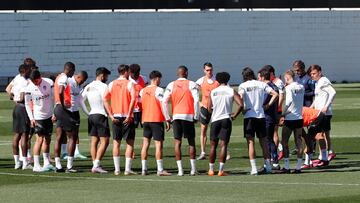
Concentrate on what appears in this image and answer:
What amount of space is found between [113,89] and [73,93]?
180 cm

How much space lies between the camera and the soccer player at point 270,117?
887 inches

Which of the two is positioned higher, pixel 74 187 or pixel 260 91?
pixel 260 91

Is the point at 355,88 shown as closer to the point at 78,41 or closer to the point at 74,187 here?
the point at 78,41

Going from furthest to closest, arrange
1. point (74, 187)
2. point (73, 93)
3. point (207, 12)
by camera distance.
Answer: point (207, 12), point (73, 93), point (74, 187)

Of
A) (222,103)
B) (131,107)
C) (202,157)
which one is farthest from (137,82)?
(222,103)

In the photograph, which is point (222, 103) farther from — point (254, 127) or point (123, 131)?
point (123, 131)

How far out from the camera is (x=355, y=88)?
6084 centimetres

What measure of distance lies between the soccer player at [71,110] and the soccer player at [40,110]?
0.97 feet

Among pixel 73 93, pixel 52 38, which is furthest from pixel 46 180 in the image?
pixel 52 38

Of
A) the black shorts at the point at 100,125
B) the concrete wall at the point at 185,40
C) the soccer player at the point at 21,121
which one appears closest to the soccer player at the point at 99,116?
the black shorts at the point at 100,125

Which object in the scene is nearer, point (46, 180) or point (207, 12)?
point (46, 180)

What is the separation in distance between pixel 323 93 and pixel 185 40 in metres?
41.6

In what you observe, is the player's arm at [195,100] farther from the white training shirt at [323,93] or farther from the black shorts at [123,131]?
the white training shirt at [323,93]

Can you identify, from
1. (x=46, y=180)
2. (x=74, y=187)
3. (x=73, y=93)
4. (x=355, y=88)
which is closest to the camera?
(x=74, y=187)
